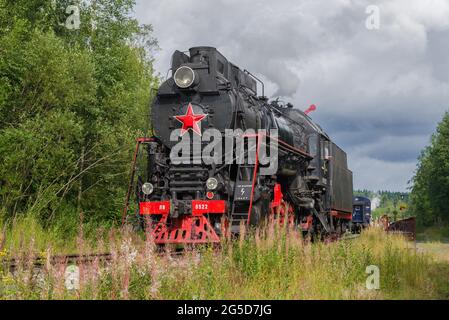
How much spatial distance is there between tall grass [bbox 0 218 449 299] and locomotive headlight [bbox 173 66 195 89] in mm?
4420


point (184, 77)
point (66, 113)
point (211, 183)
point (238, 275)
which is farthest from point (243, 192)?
point (66, 113)

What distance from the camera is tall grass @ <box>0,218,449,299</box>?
542 cm

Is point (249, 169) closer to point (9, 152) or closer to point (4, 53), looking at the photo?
point (9, 152)

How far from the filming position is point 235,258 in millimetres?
7551

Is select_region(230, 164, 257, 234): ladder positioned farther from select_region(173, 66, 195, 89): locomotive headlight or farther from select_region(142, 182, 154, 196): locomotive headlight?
select_region(173, 66, 195, 89): locomotive headlight

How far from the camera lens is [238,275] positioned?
707 centimetres

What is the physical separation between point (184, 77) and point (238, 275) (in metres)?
5.75

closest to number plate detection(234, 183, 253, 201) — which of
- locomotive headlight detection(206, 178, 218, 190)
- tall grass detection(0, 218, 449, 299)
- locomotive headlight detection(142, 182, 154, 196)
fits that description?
locomotive headlight detection(206, 178, 218, 190)

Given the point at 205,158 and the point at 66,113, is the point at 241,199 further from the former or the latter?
the point at 66,113

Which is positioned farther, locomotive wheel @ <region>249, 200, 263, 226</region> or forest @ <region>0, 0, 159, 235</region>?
forest @ <region>0, 0, 159, 235</region>

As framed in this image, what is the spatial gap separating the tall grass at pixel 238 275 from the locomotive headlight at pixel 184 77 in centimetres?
442
